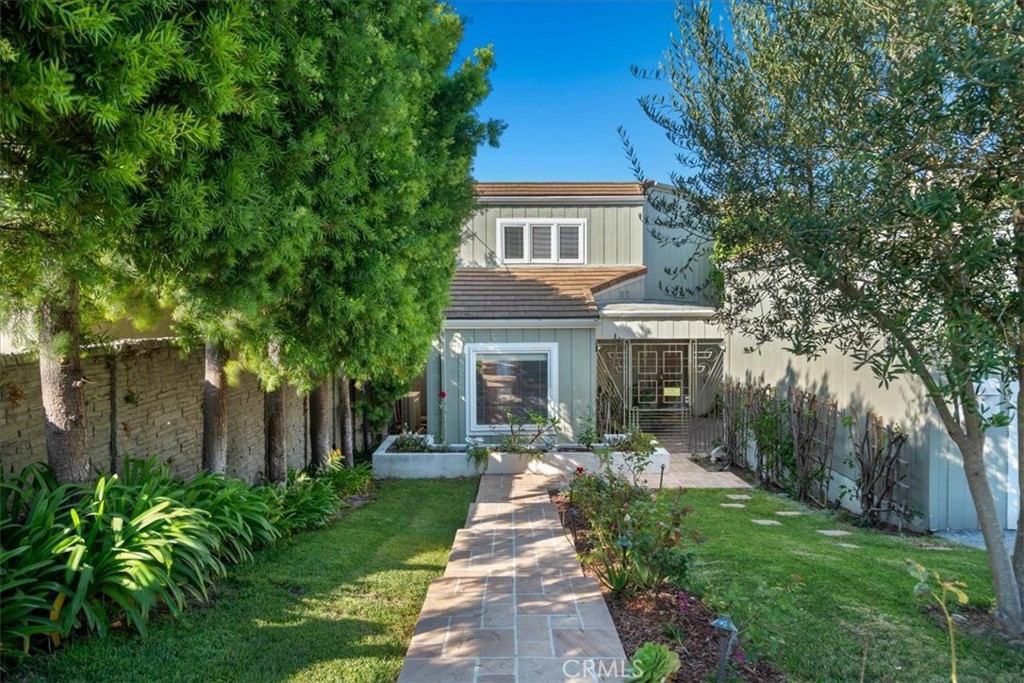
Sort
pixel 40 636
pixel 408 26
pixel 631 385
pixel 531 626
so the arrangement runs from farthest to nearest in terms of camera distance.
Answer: pixel 631 385 < pixel 408 26 < pixel 531 626 < pixel 40 636

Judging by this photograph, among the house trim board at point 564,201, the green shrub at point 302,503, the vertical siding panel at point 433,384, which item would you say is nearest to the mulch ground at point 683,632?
the green shrub at point 302,503

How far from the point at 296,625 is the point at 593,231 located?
13.9m

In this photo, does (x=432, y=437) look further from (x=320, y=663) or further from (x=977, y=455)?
(x=977, y=455)

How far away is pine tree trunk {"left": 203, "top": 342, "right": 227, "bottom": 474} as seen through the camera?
750 cm

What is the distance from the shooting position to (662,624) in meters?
4.59

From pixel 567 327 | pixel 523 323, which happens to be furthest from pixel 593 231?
pixel 523 323

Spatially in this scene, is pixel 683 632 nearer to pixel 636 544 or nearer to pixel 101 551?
pixel 636 544

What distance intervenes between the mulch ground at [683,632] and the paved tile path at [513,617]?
0.15 m

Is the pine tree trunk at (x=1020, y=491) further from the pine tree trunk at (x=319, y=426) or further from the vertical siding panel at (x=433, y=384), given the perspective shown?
the vertical siding panel at (x=433, y=384)

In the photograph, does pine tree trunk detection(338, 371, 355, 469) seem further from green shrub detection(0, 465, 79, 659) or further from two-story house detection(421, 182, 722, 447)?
green shrub detection(0, 465, 79, 659)

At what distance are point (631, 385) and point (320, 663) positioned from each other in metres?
13.0

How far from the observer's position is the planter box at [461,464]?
12.2m

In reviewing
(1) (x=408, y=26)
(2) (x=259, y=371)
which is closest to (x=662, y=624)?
(2) (x=259, y=371)

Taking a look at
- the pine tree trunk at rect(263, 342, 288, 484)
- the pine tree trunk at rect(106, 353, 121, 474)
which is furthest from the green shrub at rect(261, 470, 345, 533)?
the pine tree trunk at rect(106, 353, 121, 474)
